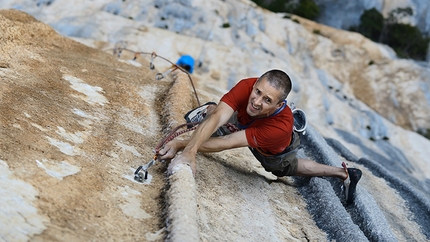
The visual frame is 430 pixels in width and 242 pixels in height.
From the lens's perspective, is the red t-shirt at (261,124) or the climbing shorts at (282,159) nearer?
the red t-shirt at (261,124)

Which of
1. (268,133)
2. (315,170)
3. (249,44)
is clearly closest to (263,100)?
(268,133)

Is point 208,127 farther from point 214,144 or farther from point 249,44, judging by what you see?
point 249,44

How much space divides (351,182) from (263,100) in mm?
1781

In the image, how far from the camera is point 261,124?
17.0 ft

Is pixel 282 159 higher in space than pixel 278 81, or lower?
lower

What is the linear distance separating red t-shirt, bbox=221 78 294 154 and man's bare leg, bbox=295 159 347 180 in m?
0.78

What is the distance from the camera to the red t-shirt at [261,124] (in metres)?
5.15

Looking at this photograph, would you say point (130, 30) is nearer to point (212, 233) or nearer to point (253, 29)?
point (253, 29)

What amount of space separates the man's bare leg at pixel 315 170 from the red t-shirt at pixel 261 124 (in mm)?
784

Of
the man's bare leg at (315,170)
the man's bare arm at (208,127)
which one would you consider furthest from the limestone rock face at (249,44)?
the man's bare arm at (208,127)

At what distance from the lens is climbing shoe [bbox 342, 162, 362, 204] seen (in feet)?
19.7

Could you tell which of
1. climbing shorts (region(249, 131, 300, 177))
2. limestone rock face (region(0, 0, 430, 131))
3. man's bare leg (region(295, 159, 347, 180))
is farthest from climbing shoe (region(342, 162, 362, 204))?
limestone rock face (region(0, 0, 430, 131))

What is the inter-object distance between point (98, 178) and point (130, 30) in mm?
24767

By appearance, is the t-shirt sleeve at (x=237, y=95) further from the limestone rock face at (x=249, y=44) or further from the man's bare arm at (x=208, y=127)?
the limestone rock face at (x=249, y=44)
